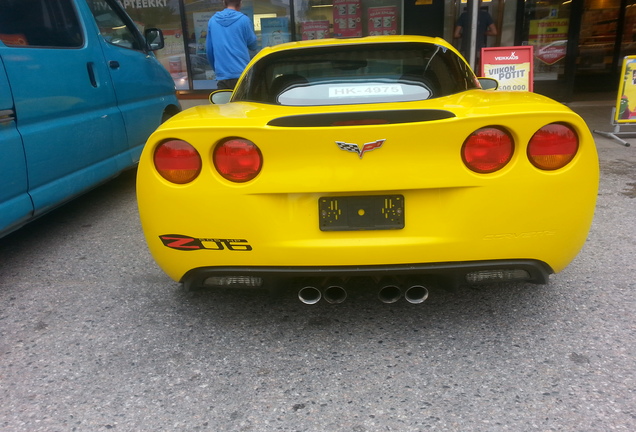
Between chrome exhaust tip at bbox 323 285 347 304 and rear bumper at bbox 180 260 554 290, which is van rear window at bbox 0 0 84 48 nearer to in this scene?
rear bumper at bbox 180 260 554 290

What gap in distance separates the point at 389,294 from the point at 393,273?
0.24m

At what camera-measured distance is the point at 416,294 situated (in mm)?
2455

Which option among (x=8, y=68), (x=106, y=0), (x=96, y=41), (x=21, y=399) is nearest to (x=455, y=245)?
(x=21, y=399)

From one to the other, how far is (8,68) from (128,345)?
192 centimetres

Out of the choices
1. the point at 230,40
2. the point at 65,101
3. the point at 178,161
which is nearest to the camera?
the point at 178,161

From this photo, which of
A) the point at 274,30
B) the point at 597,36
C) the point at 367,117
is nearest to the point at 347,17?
the point at 274,30

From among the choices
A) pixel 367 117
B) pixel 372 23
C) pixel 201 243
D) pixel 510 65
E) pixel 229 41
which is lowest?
pixel 201 243

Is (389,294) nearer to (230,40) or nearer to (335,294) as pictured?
(335,294)

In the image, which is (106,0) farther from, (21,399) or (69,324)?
(21,399)

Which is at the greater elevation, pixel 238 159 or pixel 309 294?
pixel 238 159

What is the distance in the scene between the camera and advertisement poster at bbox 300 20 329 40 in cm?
1051

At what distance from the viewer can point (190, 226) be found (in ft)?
7.45

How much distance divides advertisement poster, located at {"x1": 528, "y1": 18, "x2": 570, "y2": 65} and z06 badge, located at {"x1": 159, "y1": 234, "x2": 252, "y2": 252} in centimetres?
1030

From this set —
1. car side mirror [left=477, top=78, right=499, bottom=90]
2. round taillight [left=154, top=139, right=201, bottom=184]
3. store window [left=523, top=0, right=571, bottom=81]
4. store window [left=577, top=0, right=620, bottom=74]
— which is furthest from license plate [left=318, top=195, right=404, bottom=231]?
store window [left=577, top=0, right=620, bottom=74]
